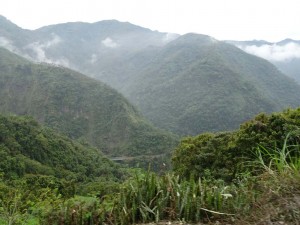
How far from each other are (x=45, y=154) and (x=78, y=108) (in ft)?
284

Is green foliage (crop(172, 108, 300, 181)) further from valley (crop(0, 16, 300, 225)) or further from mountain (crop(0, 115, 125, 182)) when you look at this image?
mountain (crop(0, 115, 125, 182))

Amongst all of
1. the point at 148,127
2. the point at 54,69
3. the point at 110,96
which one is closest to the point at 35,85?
the point at 54,69

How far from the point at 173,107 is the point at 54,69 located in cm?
6408

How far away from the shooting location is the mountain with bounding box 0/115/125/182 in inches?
2114

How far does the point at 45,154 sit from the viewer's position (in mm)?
62375

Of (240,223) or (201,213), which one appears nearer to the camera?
(240,223)

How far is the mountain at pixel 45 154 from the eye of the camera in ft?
176

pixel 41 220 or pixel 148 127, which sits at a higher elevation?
pixel 41 220

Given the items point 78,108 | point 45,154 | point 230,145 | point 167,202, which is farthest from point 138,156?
point 167,202

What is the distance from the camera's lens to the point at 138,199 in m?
4.05

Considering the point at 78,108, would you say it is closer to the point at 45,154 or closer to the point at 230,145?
the point at 45,154

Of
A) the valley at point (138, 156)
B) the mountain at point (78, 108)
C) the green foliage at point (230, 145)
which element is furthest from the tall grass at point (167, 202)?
the mountain at point (78, 108)

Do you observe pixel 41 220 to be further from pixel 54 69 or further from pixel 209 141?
pixel 54 69

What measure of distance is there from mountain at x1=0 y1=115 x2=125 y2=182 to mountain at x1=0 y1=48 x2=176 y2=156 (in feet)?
123
